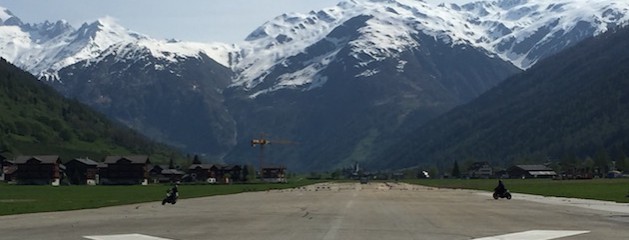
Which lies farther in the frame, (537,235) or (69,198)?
(69,198)

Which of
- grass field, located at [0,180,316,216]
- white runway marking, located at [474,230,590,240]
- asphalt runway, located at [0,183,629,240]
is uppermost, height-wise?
grass field, located at [0,180,316,216]

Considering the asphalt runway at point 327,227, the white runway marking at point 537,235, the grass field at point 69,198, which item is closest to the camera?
the white runway marking at point 537,235

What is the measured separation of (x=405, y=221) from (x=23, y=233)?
55.8 ft

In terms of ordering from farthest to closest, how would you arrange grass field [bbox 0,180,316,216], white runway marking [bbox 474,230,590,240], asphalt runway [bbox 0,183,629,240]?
grass field [bbox 0,180,316,216] < asphalt runway [bbox 0,183,629,240] < white runway marking [bbox 474,230,590,240]

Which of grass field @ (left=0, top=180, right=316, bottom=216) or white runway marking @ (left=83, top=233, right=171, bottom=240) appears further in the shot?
grass field @ (left=0, top=180, right=316, bottom=216)

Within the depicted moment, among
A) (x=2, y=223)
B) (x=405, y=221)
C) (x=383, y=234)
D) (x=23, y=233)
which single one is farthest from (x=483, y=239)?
(x=2, y=223)

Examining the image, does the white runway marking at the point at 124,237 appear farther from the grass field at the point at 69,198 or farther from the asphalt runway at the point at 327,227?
the grass field at the point at 69,198

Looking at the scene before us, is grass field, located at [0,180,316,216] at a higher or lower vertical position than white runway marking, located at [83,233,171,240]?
higher

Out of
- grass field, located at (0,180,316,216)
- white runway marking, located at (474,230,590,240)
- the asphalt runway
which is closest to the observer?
white runway marking, located at (474,230,590,240)

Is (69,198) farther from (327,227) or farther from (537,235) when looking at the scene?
(537,235)

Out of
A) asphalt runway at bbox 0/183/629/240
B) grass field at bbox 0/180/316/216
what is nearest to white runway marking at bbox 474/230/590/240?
asphalt runway at bbox 0/183/629/240

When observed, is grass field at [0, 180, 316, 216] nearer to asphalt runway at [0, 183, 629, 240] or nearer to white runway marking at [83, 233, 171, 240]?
asphalt runway at [0, 183, 629, 240]

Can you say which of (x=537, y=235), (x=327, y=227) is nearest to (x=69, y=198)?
(x=327, y=227)

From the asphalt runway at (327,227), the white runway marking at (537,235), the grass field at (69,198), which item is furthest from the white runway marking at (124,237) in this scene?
the grass field at (69,198)
